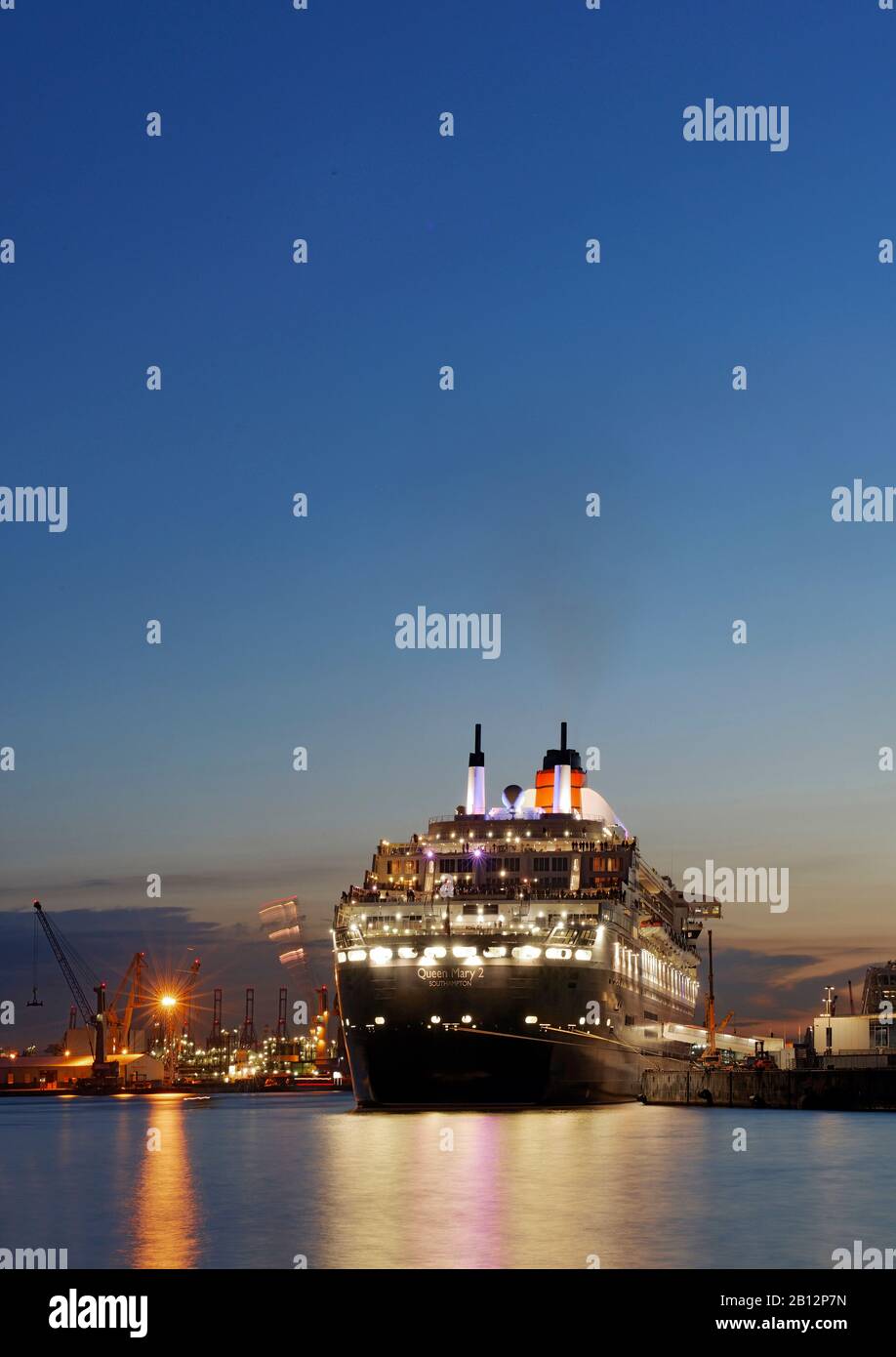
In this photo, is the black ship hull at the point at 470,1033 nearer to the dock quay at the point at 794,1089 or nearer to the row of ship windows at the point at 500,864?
the row of ship windows at the point at 500,864

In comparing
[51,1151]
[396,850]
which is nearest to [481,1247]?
[51,1151]

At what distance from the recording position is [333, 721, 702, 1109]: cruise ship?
75312 mm

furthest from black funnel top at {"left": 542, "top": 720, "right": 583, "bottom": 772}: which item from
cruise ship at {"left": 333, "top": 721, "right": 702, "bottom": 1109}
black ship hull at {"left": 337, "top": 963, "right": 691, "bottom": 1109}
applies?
black ship hull at {"left": 337, "top": 963, "right": 691, "bottom": 1109}

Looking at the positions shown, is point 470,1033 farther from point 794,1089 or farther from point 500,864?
point 794,1089

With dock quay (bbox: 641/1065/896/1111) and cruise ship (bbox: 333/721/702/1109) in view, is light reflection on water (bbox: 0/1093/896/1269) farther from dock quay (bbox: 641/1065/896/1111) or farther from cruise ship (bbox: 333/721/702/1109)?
dock quay (bbox: 641/1065/896/1111)

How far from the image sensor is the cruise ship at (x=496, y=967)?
247 feet

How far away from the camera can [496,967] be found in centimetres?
7631

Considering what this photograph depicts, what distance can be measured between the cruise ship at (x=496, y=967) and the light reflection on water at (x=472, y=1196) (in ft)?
8.38

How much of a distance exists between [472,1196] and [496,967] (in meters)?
30.9

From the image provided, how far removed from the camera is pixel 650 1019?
104625 millimetres

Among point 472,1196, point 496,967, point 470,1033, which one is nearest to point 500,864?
point 496,967
